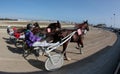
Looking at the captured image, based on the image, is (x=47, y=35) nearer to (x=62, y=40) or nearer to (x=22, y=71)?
(x=62, y=40)

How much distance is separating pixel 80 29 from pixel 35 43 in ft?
11.8

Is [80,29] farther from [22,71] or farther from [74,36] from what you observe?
[22,71]

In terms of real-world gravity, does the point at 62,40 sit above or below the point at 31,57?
above

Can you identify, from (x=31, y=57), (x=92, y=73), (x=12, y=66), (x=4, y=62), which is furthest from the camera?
(x=31, y=57)

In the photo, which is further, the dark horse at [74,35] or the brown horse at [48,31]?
the brown horse at [48,31]

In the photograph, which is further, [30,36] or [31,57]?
[31,57]

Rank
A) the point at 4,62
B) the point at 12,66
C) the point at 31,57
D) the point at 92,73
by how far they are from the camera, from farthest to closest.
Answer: the point at 31,57, the point at 4,62, the point at 12,66, the point at 92,73

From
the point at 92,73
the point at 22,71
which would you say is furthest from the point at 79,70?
the point at 22,71

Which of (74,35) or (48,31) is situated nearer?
(74,35)

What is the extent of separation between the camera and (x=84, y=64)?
12.6 meters

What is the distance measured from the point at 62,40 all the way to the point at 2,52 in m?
4.45

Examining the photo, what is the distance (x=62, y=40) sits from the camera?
534 inches

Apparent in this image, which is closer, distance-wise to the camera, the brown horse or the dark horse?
the dark horse

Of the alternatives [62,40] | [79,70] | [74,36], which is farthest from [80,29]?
[79,70]
